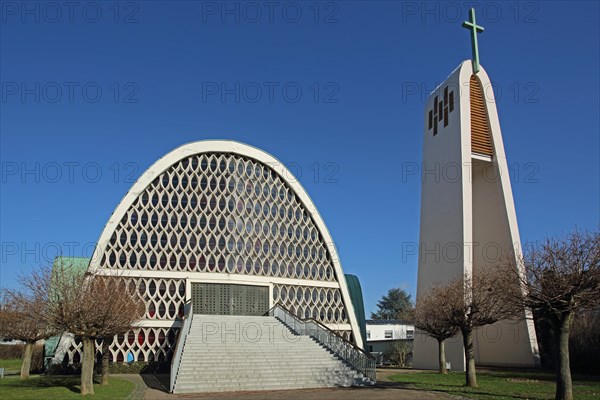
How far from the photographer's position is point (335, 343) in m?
24.8

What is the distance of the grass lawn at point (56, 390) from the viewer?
666 inches

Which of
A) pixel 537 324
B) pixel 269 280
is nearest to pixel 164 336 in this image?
pixel 269 280

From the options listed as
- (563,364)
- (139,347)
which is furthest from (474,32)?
(139,347)

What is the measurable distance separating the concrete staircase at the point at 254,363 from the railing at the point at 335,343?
382 mm

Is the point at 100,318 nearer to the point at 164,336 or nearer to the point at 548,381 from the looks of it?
the point at 164,336

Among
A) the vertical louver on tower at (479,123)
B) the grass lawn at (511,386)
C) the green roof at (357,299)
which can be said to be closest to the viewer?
the grass lawn at (511,386)

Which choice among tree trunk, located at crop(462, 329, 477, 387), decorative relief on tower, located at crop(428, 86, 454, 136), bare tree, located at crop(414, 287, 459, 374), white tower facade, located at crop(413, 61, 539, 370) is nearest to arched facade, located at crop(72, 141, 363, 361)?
white tower facade, located at crop(413, 61, 539, 370)

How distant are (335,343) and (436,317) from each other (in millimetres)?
5013

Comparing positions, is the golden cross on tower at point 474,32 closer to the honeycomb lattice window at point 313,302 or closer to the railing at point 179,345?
the honeycomb lattice window at point 313,302

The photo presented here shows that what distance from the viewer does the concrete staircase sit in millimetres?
19812

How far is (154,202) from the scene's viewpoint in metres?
32.8

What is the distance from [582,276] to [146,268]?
24.0 meters

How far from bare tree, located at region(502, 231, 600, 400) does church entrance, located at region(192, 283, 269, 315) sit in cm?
2033

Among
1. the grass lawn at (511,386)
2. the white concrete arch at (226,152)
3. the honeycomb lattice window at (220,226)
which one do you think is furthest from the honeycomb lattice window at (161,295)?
the grass lawn at (511,386)
